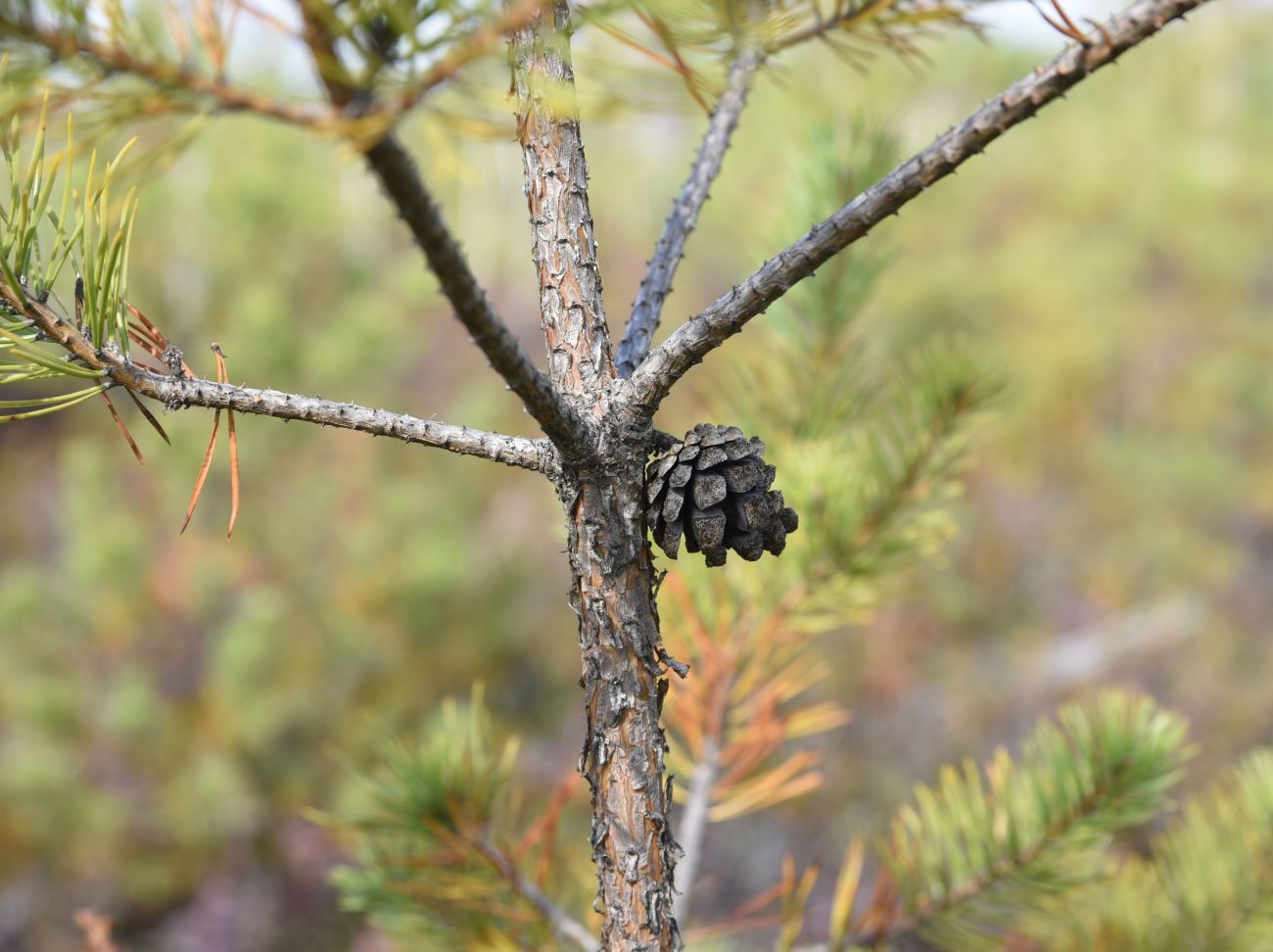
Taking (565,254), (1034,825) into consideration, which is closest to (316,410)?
(565,254)

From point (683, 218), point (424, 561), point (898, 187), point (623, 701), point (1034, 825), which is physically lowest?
point (1034, 825)

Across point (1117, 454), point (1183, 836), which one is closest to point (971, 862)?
point (1183, 836)

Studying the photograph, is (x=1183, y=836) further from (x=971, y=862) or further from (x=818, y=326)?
(x=818, y=326)

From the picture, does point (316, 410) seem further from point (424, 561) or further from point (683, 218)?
point (424, 561)

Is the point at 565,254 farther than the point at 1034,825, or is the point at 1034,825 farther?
the point at 1034,825

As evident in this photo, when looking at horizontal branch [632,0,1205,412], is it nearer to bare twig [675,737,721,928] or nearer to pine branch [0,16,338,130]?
pine branch [0,16,338,130]

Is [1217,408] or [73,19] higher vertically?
[1217,408]
